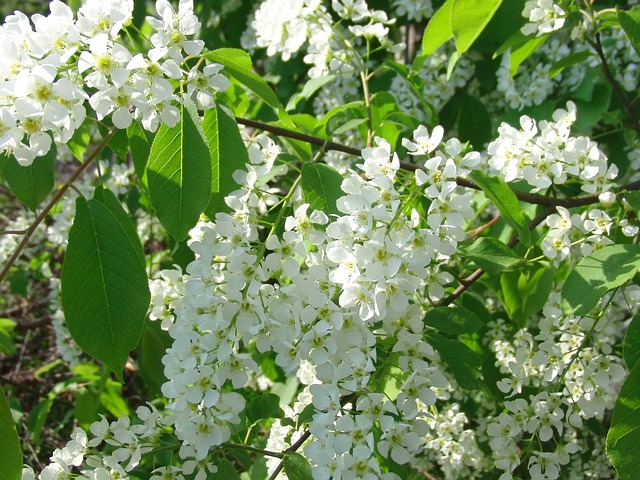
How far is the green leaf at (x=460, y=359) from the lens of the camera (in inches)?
72.9

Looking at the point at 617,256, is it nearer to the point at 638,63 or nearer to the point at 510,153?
the point at 510,153

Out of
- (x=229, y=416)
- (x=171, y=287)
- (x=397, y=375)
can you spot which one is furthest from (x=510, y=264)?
(x=171, y=287)

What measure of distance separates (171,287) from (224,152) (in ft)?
1.51

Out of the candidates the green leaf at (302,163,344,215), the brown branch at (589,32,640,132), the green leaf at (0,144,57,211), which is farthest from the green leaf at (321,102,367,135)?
the brown branch at (589,32,640,132)

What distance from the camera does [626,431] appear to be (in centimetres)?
154

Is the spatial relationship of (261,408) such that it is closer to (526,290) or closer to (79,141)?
(526,290)

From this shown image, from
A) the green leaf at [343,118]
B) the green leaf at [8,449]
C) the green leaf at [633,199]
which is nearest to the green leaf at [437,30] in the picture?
the green leaf at [343,118]

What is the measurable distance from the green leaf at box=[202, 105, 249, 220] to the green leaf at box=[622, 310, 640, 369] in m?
0.96

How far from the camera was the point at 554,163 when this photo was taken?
199cm

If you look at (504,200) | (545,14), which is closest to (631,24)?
(545,14)

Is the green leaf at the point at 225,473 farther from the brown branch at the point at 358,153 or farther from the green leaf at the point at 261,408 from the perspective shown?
the brown branch at the point at 358,153

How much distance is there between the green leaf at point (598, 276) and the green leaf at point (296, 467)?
0.69 m

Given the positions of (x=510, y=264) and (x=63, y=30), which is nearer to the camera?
(x=63, y=30)

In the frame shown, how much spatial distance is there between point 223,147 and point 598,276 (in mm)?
934
